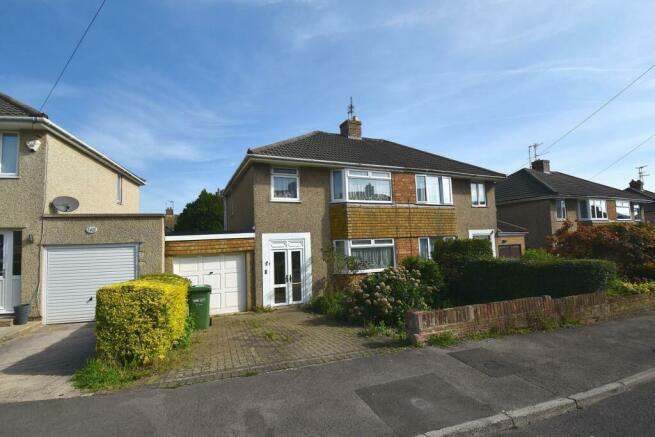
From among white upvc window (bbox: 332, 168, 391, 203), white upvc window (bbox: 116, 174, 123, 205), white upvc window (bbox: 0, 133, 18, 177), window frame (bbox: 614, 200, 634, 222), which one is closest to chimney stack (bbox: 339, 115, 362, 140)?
white upvc window (bbox: 332, 168, 391, 203)

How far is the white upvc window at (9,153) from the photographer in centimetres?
873

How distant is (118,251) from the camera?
9.19 meters

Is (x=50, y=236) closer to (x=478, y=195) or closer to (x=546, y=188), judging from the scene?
(x=478, y=195)

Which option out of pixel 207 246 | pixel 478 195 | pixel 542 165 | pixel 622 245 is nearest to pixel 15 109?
pixel 207 246

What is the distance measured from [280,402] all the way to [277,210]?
7643 mm

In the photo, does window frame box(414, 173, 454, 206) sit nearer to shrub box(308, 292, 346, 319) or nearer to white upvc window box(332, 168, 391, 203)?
white upvc window box(332, 168, 391, 203)

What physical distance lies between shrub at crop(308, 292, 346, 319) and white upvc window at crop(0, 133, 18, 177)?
894cm

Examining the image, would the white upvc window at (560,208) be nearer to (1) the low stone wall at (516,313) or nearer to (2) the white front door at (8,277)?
(1) the low stone wall at (516,313)

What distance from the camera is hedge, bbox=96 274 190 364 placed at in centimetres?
501

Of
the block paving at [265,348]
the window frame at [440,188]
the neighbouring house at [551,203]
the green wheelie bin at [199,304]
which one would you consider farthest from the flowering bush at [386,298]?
the neighbouring house at [551,203]

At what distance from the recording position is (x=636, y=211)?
1065 inches

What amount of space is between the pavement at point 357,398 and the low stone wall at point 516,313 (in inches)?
23.4

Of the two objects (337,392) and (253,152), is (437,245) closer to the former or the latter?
(253,152)

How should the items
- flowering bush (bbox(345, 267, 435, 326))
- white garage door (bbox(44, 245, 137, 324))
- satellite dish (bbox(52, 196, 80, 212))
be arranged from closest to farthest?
flowering bush (bbox(345, 267, 435, 326)) → white garage door (bbox(44, 245, 137, 324)) → satellite dish (bbox(52, 196, 80, 212))
